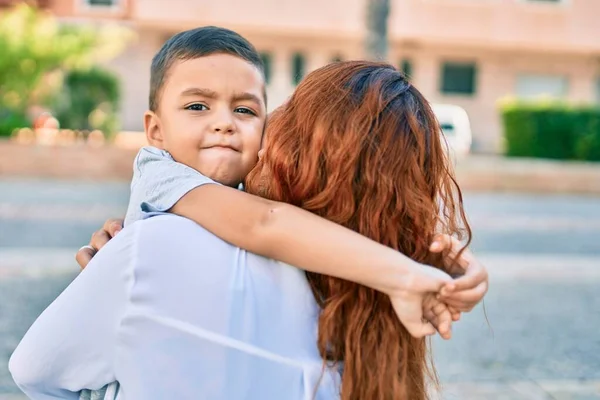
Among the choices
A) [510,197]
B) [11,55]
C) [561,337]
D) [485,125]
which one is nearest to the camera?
[561,337]

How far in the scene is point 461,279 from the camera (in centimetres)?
128

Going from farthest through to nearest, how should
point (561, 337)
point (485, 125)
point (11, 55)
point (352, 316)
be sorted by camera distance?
point (485, 125) < point (11, 55) < point (561, 337) < point (352, 316)

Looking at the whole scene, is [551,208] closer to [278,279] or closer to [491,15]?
[278,279]

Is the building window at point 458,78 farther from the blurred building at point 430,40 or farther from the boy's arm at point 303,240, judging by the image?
the boy's arm at point 303,240

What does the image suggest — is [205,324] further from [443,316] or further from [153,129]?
[153,129]

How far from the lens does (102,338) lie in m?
1.25

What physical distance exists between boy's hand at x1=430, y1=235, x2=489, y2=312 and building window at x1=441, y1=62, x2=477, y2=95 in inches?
1122

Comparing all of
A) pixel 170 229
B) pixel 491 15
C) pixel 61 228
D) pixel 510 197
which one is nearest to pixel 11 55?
pixel 61 228

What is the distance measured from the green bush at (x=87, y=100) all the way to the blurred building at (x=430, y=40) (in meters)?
9.00

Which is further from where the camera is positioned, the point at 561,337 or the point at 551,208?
the point at 551,208

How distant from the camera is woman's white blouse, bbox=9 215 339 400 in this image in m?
1.23

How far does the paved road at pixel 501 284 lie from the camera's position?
4.79m

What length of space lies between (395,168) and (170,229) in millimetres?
377

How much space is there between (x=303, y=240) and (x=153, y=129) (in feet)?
1.97
